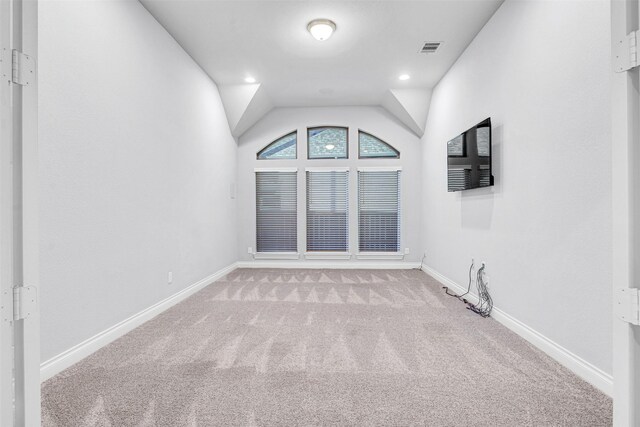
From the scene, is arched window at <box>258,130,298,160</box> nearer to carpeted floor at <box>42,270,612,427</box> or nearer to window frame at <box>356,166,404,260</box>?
window frame at <box>356,166,404,260</box>

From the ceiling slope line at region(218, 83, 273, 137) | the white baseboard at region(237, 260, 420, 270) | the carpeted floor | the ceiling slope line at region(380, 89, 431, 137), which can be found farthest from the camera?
the white baseboard at region(237, 260, 420, 270)

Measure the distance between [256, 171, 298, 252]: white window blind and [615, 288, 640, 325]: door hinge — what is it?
516 cm

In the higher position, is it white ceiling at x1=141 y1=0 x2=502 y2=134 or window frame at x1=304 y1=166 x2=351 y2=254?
white ceiling at x1=141 y1=0 x2=502 y2=134

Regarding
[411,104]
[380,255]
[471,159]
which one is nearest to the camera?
[471,159]

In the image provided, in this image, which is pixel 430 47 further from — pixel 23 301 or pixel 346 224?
pixel 23 301

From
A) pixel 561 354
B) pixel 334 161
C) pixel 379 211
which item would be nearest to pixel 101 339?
pixel 561 354

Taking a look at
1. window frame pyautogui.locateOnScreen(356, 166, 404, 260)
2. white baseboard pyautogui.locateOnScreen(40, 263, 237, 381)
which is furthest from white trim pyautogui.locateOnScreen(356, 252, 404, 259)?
white baseboard pyautogui.locateOnScreen(40, 263, 237, 381)

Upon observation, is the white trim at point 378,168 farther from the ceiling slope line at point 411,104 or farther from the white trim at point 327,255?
the white trim at point 327,255

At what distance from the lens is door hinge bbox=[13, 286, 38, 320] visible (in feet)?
3.42

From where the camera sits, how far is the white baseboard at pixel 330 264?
5.79 meters

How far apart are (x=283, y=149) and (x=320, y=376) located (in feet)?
15.5

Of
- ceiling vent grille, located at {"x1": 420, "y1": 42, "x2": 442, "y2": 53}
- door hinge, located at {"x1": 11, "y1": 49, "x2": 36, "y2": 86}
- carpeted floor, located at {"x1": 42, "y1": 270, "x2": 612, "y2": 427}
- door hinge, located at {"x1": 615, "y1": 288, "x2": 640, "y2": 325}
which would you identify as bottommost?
carpeted floor, located at {"x1": 42, "y1": 270, "x2": 612, "y2": 427}

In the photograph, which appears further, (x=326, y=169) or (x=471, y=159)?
(x=326, y=169)

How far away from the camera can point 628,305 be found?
1.04 m
